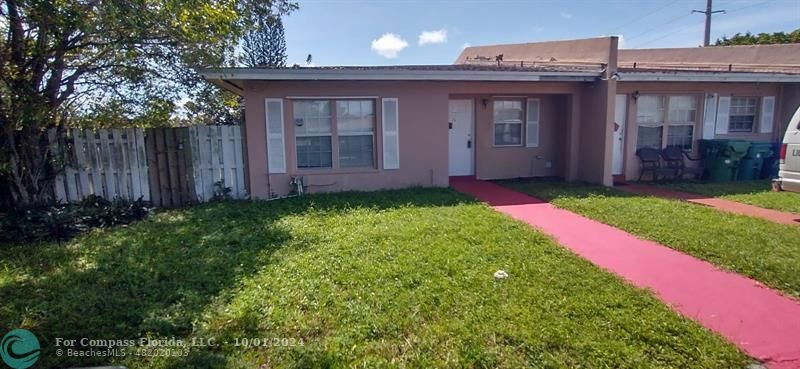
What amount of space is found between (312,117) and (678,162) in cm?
889

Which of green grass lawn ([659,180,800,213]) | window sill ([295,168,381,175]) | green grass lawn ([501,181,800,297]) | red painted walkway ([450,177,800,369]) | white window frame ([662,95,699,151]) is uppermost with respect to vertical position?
white window frame ([662,95,699,151])

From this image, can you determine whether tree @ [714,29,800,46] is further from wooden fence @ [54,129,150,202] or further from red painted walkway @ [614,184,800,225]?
wooden fence @ [54,129,150,202]

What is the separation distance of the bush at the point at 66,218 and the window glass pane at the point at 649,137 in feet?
36.1

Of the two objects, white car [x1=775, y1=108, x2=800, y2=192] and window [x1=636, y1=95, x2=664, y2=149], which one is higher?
window [x1=636, y1=95, x2=664, y2=149]

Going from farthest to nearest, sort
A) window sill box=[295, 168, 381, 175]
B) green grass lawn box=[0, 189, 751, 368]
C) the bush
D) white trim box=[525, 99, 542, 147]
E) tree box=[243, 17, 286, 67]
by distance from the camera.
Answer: tree box=[243, 17, 286, 67] → white trim box=[525, 99, 542, 147] → window sill box=[295, 168, 381, 175] → the bush → green grass lawn box=[0, 189, 751, 368]

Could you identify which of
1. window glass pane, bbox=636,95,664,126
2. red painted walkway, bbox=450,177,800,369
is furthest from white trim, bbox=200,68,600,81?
red painted walkway, bbox=450,177,800,369

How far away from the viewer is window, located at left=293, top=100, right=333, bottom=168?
8.49 m

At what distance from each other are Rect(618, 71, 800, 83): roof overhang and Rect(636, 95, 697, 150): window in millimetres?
898

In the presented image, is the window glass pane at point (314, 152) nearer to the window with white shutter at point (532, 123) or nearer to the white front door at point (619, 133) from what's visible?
the window with white shutter at point (532, 123)

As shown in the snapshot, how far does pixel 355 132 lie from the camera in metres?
8.77

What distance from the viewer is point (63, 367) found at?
9.30 feet

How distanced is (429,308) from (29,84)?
687 cm

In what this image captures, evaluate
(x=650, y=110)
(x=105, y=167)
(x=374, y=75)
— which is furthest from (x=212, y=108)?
(x=650, y=110)

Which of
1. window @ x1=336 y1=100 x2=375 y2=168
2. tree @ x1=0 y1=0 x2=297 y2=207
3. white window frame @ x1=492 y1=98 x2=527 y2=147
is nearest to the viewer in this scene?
tree @ x1=0 y1=0 x2=297 y2=207
